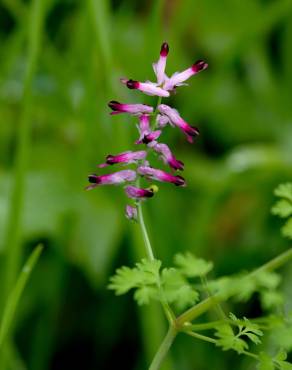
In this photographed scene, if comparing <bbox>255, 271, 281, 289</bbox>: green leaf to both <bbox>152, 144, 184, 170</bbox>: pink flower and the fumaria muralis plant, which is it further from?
<bbox>152, 144, 184, 170</bbox>: pink flower

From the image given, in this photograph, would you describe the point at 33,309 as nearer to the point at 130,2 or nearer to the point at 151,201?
the point at 151,201

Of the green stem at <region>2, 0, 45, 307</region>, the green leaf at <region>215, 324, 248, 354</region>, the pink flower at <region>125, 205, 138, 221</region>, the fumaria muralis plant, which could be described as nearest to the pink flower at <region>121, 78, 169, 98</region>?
the fumaria muralis plant

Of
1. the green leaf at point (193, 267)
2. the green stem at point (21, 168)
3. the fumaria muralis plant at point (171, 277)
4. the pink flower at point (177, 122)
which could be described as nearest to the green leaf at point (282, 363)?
the fumaria muralis plant at point (171, 277)

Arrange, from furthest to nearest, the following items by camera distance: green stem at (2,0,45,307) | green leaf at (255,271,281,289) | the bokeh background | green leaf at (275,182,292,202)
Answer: the bokeh background → green stem at (2,0,45,307) → green leaf at (275,182,292,202) → green leaf at (255,271,281,289)

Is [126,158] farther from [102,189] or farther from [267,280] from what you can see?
[102,189]

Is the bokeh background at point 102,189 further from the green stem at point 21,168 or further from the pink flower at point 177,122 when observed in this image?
the pink flower at point 177,122

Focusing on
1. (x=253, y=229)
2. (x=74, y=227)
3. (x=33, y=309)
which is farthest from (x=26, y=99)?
(x=253, y=229)
